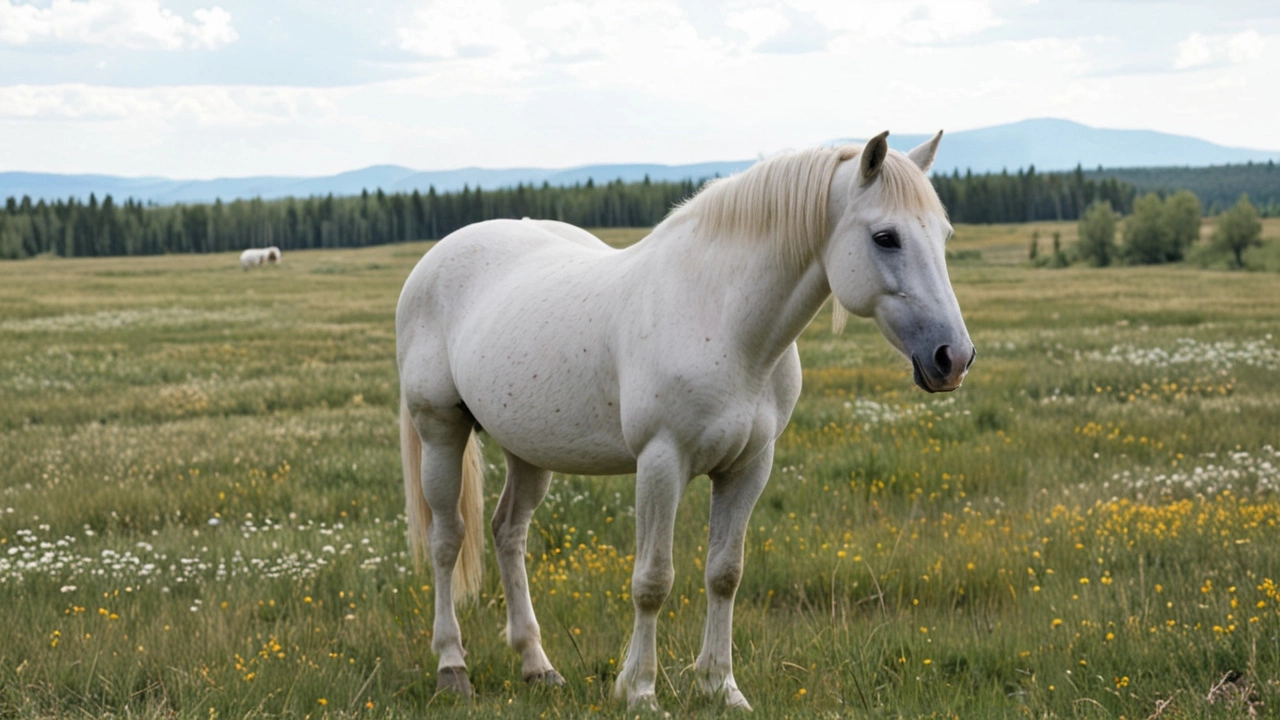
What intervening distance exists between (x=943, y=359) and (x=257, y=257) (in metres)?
84.0

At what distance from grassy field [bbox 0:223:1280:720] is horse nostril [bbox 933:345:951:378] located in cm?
163

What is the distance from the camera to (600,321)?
486 centimetres

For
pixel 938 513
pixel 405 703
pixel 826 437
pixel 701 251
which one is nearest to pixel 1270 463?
pixel 938 513

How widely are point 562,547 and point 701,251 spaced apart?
3.95 metres

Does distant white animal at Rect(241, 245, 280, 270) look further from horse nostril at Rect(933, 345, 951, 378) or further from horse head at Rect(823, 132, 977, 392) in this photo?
horse nostril at Rect(933, 345, 951, 378)

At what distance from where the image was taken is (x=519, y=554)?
600cm

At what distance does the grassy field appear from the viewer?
5.04 metres

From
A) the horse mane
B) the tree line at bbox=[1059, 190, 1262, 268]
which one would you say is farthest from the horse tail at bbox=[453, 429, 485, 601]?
the tree line at bbox=[1059, 190, 1262, 268]

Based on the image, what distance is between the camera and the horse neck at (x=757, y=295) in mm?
4359

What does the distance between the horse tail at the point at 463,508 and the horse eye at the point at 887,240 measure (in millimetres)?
3115

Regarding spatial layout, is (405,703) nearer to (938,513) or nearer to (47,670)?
(47,670)

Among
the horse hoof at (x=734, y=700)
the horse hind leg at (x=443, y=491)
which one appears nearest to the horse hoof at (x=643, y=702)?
the horse hoof at (x=734, y=700)

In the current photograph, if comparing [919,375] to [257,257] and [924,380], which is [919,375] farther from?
[257,257]

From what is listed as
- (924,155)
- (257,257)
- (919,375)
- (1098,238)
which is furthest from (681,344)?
(257,257)
